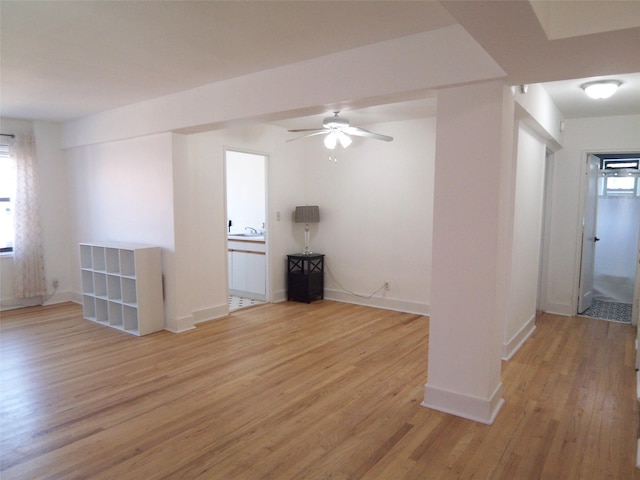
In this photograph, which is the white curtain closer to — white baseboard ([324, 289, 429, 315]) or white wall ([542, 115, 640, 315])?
white baseboard ([324, 289, 429, 315])

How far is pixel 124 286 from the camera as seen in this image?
4.59 metres

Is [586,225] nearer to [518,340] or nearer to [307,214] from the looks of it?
[518,340]

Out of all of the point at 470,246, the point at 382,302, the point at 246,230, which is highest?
the point at 470,246

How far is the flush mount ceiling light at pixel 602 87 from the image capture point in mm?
3553

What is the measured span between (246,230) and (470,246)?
5.04 metres

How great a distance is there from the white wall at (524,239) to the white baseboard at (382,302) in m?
1.28

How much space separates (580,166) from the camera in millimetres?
5191

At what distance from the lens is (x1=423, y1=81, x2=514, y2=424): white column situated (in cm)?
249

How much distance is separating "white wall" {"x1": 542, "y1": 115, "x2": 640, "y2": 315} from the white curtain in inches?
274

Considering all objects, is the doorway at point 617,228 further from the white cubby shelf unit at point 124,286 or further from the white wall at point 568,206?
the white cubby shelf unit at point 124,286

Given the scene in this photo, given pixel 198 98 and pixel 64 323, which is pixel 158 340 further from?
pixel 198 98

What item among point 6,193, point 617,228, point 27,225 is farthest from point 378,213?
point 6,193

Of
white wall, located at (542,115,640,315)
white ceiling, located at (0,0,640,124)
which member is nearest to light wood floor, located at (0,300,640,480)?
white wall, located at (542,115,640,315)

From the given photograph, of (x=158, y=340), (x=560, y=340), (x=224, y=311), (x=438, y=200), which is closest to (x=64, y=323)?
(x=158, y=340)
